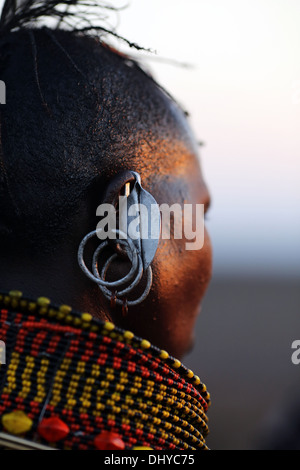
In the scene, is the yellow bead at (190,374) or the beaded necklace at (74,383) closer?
the beaded necklace at (74,383)

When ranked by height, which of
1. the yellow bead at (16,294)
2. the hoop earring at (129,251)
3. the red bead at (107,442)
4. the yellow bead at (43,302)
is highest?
the hoop earring at (129,251)

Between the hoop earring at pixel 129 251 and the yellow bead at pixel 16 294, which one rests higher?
the hoop earring at pixel 129 251

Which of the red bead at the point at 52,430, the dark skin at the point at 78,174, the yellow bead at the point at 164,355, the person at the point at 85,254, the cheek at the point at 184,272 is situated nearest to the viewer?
the red bead at the point at 52,430

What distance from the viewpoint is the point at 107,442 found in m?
1.78

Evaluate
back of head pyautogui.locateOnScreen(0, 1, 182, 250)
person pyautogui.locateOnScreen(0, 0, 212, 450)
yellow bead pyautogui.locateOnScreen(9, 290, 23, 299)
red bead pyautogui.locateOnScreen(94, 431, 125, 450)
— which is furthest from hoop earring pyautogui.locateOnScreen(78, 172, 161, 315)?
red bead pyautogui.locateOnScreen(94, 431, 125, 450)

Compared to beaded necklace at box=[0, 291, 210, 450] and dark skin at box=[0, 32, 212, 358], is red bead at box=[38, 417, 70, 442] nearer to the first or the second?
beaded necklace at box=[0, 291, 210, 450]

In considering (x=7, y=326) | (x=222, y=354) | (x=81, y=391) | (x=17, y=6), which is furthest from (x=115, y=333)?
(x=222, y=354)

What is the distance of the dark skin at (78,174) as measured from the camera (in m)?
2.11

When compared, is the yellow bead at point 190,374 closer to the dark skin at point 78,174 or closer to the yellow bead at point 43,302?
the dark skin at point 78,174

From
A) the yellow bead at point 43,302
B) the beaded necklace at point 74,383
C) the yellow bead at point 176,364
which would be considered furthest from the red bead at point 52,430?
the yellow bead at point 176,364

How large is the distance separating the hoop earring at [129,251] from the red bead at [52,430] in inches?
18.7

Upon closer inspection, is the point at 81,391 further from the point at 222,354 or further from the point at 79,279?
the point at 222,354

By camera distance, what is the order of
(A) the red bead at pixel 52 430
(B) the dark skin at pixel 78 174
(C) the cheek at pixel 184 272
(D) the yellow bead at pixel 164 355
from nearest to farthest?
1. (A) the red bead at pixel 52 430
2. (D) the yellow bead at pixel 164 355
3. (B) the dark skin at pixel 78 174
4. (C) the cheek at pixel 184 272

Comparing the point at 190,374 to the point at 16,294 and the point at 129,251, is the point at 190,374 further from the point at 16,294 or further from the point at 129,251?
the point at 16,294
